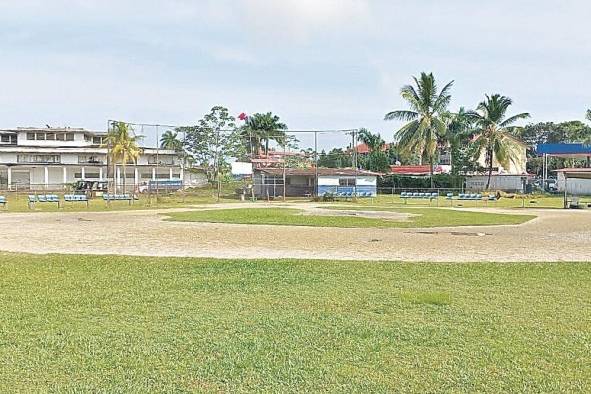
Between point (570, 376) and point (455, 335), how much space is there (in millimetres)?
1207

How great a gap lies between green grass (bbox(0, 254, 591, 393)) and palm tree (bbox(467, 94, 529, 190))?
4553 cm

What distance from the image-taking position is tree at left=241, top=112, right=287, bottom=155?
48688 mm

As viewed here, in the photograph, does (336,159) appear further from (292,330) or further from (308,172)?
(292,330)

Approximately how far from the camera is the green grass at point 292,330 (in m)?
4.07

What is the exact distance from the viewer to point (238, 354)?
461 cm

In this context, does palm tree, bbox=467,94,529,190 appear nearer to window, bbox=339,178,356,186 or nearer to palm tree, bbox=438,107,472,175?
palm tree, bbox=438,107,472,175

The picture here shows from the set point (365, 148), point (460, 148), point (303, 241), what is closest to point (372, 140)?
point (365, 148)

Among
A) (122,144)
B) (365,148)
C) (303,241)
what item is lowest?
(303,241)

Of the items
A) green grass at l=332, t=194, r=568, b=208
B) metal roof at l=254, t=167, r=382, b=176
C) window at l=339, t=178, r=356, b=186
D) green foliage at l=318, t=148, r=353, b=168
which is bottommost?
green grass at l=332, t=194, r=568, b=208

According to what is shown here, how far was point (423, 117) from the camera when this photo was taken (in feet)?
172

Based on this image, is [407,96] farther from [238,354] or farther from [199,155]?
[238,354]

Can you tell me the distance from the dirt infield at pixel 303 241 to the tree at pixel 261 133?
98.2 feet

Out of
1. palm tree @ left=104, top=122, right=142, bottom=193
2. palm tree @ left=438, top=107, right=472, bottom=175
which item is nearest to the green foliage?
palm tree @ left=438, top=107, right=472, bottom=175

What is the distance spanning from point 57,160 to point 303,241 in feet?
183
